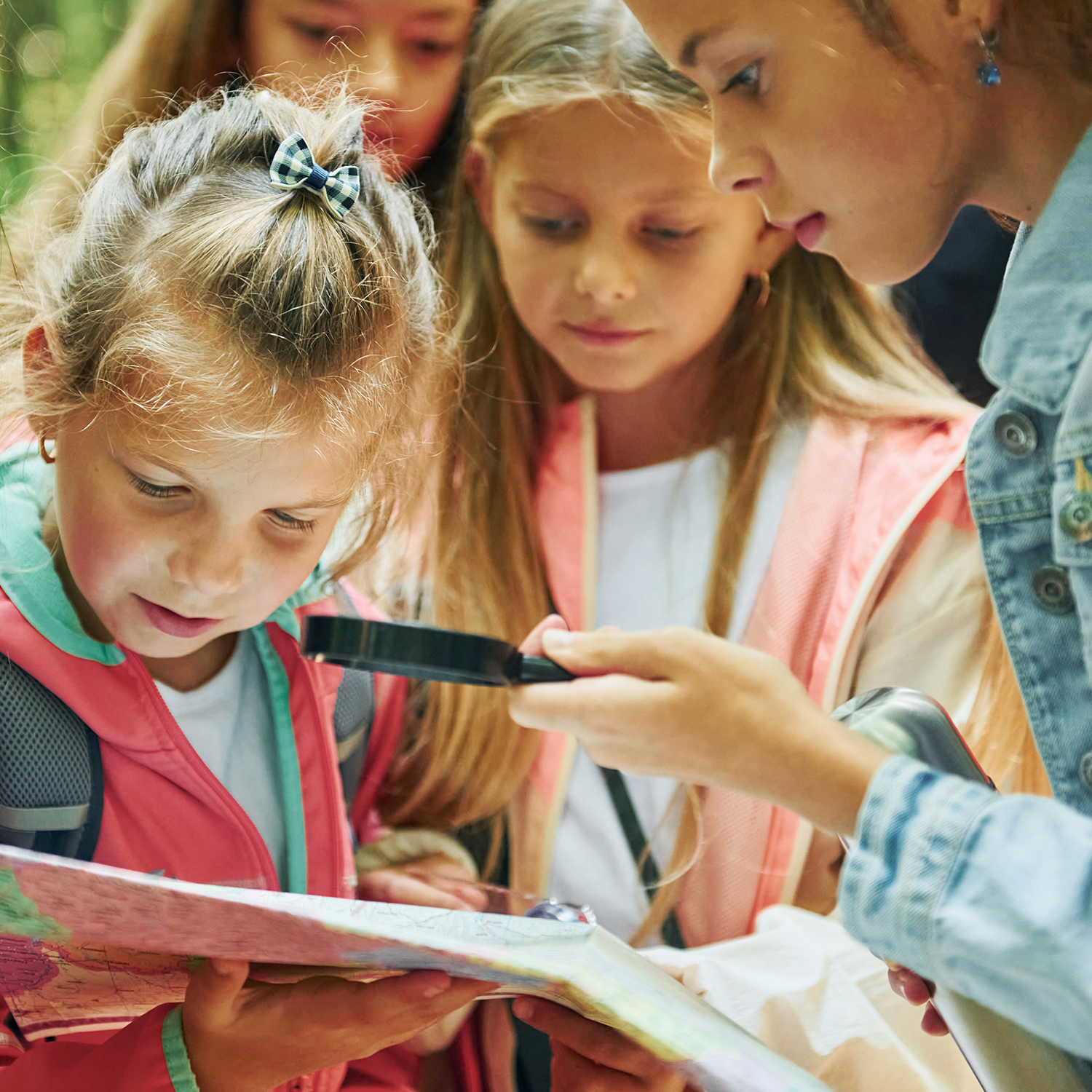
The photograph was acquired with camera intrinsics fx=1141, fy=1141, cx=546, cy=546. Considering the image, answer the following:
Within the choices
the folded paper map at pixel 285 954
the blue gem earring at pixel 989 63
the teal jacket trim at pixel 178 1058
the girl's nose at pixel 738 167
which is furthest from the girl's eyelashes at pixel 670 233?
the teal jacket trim at pixel 178 1058

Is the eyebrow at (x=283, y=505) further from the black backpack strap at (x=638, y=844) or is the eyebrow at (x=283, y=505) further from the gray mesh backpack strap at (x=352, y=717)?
the black backpack strap at (x=638, y=844)

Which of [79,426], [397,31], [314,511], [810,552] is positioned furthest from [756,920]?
[397,31]

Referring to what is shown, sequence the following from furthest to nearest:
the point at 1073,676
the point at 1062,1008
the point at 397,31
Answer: the point at 397,31
the point at 1073,676
the point at 1062,1008

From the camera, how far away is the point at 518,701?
67cm

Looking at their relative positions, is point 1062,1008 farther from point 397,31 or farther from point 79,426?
point 397,31

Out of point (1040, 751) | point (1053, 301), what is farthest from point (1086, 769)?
point (1053, 301)

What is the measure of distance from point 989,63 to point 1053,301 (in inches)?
4.8

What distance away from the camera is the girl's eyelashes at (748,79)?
587 mm

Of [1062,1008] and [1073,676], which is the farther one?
[1073,676]

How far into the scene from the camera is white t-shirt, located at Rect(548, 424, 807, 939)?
0.80 meters

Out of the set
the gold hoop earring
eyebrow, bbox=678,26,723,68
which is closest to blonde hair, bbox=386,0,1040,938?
the gold hoop earring

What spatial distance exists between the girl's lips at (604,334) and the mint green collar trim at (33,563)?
1.16 ft

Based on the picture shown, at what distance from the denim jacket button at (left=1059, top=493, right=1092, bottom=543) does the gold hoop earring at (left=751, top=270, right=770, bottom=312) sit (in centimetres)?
34

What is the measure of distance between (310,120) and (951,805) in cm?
50
